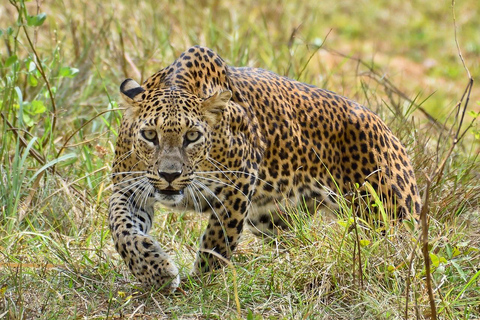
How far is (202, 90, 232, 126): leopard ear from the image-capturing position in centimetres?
565

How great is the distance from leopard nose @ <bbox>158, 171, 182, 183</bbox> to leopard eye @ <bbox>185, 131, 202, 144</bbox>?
0.25 meters

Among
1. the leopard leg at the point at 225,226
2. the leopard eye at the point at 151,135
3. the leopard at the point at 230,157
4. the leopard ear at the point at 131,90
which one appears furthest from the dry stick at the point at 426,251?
the leopard ear at the point at 131,90

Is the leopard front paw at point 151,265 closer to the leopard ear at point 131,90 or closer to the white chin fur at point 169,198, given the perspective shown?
the white chin fur at point 169,198

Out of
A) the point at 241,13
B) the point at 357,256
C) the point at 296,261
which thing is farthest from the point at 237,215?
the point at 241,13

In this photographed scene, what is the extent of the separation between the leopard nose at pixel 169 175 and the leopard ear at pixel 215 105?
20.2 inches

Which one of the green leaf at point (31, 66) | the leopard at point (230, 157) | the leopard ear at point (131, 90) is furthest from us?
the green leaf at point (31, 66)

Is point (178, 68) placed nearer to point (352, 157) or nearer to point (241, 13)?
point (352, 157)

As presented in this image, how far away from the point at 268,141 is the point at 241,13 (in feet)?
23.2

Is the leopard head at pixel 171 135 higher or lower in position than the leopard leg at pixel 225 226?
higher

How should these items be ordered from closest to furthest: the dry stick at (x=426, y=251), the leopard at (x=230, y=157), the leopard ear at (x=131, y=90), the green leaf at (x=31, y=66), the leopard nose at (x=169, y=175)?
the dry stick at (x=426, y=251), the leopard nose at (x=169, y=175), the leopard at (x=230, y=157), the leopard ear at (x=131, y=90), the green leaf at (x=31, y=66)

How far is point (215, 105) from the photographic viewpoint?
5.70 m

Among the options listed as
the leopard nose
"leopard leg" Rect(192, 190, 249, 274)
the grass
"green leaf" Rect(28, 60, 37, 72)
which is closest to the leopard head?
the leopard nose

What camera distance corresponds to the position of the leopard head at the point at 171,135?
5.43 meters

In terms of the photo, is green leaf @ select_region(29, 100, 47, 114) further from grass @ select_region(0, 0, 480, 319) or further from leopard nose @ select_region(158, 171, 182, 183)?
leopard nose @ select_region(158, 171, 182, 183)
